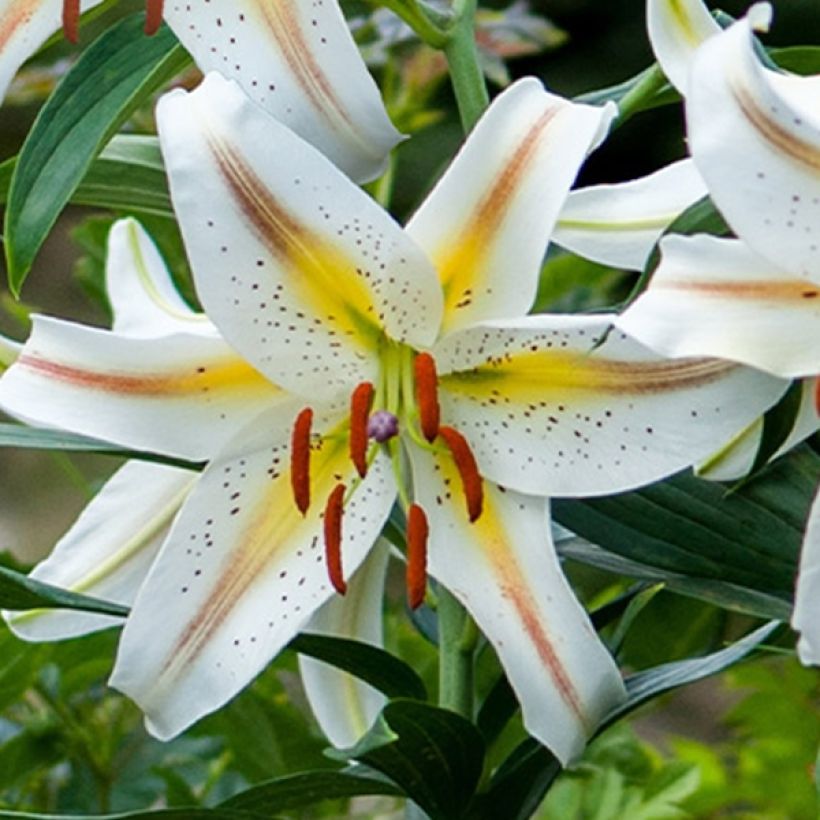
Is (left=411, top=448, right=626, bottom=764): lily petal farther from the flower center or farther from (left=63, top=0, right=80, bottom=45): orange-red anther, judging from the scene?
(left=63, top=0, right=80, bottom=45): orange-red anther

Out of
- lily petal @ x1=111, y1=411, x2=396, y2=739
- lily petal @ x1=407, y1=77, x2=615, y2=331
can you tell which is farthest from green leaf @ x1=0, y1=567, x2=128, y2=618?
lily petal @ x1=407, y1=77, x2=615, y2=331

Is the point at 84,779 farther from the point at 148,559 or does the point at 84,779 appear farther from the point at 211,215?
the point at 211,215

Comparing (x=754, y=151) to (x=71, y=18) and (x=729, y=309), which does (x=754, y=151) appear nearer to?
(x=729, y=309)

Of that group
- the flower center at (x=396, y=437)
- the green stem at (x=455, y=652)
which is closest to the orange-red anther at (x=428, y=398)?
the flower center at (x=396, y=437)

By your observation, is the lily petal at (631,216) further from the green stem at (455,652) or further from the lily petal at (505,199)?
the green stem at (455,652)

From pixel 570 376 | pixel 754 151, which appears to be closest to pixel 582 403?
pixel 570 376

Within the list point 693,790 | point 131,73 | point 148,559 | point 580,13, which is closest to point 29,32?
point 131,73
